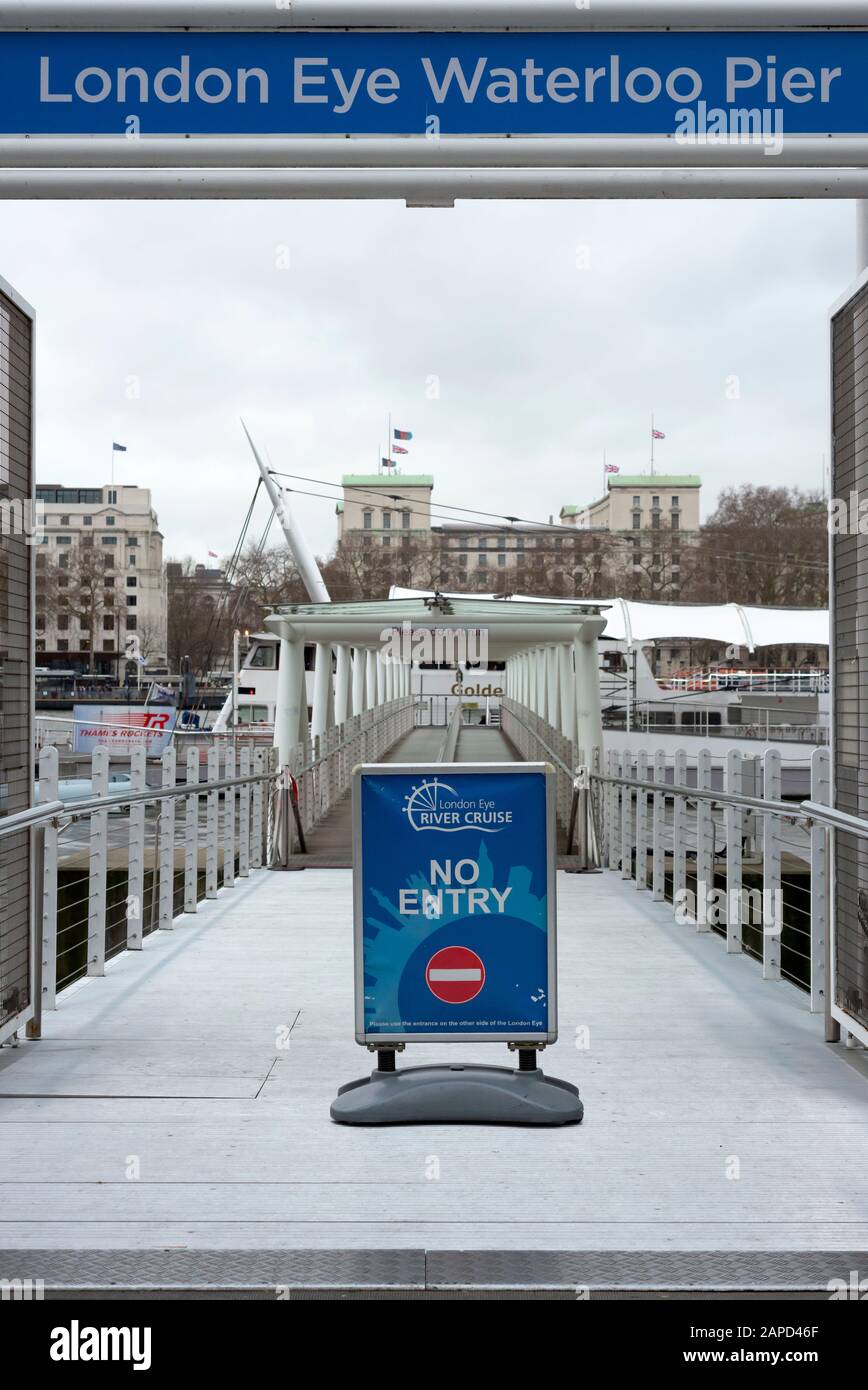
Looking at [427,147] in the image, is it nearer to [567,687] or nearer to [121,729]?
[567,687]

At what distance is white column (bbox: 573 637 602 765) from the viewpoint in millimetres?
15977

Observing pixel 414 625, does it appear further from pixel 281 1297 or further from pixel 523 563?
pixel 523 563

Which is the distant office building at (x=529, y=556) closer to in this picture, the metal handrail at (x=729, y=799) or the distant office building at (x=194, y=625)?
the distant office building at (x=194, y=625)

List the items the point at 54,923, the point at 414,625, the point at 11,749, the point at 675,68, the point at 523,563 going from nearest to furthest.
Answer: the point at 675,68 → the point at 11,749 → the point at 54,923 → the point at 414,625 → the point at 523,563

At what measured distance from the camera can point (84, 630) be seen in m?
98.3

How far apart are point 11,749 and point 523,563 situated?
91.7m

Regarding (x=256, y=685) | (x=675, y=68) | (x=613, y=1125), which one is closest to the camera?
(x=675, y=68)

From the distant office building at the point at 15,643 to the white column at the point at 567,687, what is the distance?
1505cm

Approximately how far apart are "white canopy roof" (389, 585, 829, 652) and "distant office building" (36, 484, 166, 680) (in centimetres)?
4023

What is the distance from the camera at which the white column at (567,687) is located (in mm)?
20531

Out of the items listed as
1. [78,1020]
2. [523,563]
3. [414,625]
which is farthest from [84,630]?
[78,1020]

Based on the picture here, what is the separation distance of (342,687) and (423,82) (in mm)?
24128

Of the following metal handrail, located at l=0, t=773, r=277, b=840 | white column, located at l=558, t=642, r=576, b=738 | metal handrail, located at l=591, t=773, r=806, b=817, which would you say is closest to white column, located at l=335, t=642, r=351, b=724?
white column, located at l=558, t=642, r=576, b=738

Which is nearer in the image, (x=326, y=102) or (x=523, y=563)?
(x=326, y=102)
